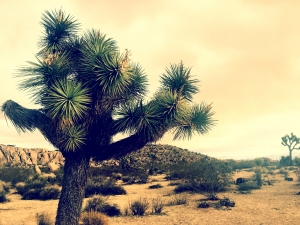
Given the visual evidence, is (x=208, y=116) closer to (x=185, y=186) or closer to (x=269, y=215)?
(x=269, y=215)

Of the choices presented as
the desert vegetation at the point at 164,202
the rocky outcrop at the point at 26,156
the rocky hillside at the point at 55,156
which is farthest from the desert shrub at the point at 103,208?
the rocky outcrop at the point at 26,156

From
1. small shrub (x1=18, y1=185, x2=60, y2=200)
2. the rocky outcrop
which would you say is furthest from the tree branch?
the rocky outcrop

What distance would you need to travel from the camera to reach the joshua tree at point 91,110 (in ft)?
30.1

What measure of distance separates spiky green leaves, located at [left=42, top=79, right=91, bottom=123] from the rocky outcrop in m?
47.1

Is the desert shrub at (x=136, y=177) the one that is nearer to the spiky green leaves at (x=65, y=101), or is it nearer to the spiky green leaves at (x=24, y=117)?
the spiky green leaves at (x=24, y=117)

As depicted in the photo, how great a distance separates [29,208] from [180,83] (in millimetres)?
11417

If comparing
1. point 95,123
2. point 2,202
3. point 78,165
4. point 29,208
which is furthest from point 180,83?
point 2,202

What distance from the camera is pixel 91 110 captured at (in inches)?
381

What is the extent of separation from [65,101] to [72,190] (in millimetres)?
3007

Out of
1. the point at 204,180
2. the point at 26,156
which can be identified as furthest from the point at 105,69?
the point at 26,156

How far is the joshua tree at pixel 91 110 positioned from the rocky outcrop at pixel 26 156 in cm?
4607

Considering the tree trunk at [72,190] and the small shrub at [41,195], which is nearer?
the tree trunk at [72,190]

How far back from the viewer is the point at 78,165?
9828 mm

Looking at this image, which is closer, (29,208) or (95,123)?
(95,123)
